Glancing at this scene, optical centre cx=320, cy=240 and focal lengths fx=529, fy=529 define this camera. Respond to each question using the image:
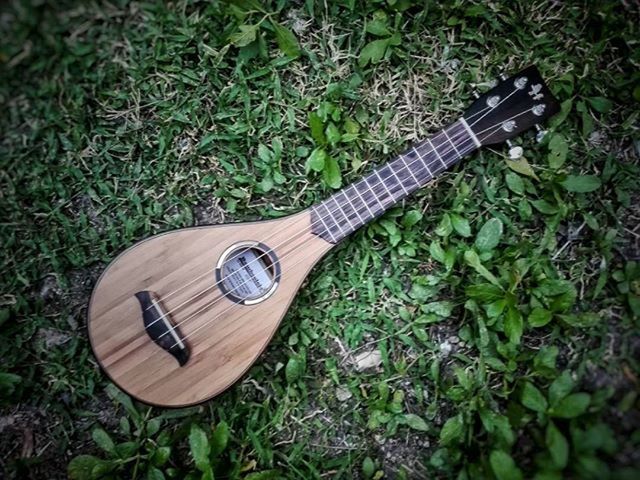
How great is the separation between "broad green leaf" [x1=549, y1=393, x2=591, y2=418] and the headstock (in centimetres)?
99

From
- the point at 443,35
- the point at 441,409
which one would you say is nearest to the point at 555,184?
the point at 443,35

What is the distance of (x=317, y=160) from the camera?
7.10 ft

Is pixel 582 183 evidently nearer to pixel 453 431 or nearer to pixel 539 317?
pixel 539 317

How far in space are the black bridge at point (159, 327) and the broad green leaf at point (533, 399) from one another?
126 centimetres

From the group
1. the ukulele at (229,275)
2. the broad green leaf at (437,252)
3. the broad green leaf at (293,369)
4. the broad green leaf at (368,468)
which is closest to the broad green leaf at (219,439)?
the ukulele at (229,275)

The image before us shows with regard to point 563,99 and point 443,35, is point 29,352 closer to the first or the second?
point 443,35

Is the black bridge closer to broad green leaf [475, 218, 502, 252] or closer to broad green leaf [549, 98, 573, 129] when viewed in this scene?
broad green leaf [475, 218, 502, 252]

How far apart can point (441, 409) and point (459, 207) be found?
82 centimetres

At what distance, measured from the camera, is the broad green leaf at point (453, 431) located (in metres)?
2.01

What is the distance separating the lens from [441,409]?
2129 mm

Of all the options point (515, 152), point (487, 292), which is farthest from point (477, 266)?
point (515, 152)

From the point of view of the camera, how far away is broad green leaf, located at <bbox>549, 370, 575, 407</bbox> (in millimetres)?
1869

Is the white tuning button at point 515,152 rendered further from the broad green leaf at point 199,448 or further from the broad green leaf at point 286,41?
the broad green leaf at point 199,448

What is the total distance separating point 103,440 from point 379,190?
4.78 feet
